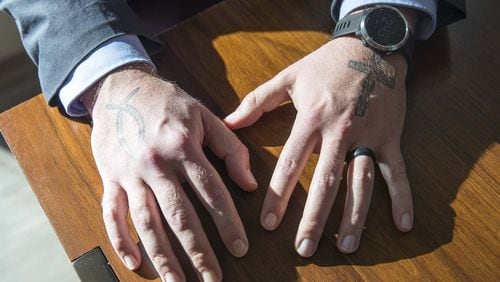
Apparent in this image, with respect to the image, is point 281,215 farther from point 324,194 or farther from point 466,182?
point 466,182

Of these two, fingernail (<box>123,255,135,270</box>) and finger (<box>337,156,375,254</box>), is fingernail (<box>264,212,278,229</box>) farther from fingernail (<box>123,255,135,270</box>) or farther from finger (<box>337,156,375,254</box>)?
fingernail (<box>123,255,135,270</box>)

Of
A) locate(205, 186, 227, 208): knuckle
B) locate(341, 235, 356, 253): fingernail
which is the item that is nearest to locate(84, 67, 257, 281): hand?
locate(205, 186, 227, 208): knuckle

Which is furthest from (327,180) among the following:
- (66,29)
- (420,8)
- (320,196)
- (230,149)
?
(66,29)

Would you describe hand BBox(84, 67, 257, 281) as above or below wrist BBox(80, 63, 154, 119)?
below

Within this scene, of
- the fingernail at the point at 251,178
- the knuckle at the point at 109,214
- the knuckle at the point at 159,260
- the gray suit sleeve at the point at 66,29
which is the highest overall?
the gray suit sleeve at the point at 66,29

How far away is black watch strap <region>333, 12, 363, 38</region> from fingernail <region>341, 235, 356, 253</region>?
35cm

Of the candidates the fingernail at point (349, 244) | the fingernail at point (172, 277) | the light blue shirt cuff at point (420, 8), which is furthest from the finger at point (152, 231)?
the light blue shirt cuff at point (420, 8)

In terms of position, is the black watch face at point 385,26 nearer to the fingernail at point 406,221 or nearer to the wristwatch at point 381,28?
the wristwatch at point 381,28

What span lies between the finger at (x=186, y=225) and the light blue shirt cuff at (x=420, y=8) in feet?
1.42

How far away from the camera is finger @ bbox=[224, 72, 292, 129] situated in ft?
2.74

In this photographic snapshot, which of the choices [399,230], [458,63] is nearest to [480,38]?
[458,63]

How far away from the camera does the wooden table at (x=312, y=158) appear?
2.35 ft

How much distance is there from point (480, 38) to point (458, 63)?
2.9 inches

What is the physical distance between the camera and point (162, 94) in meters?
0.82
